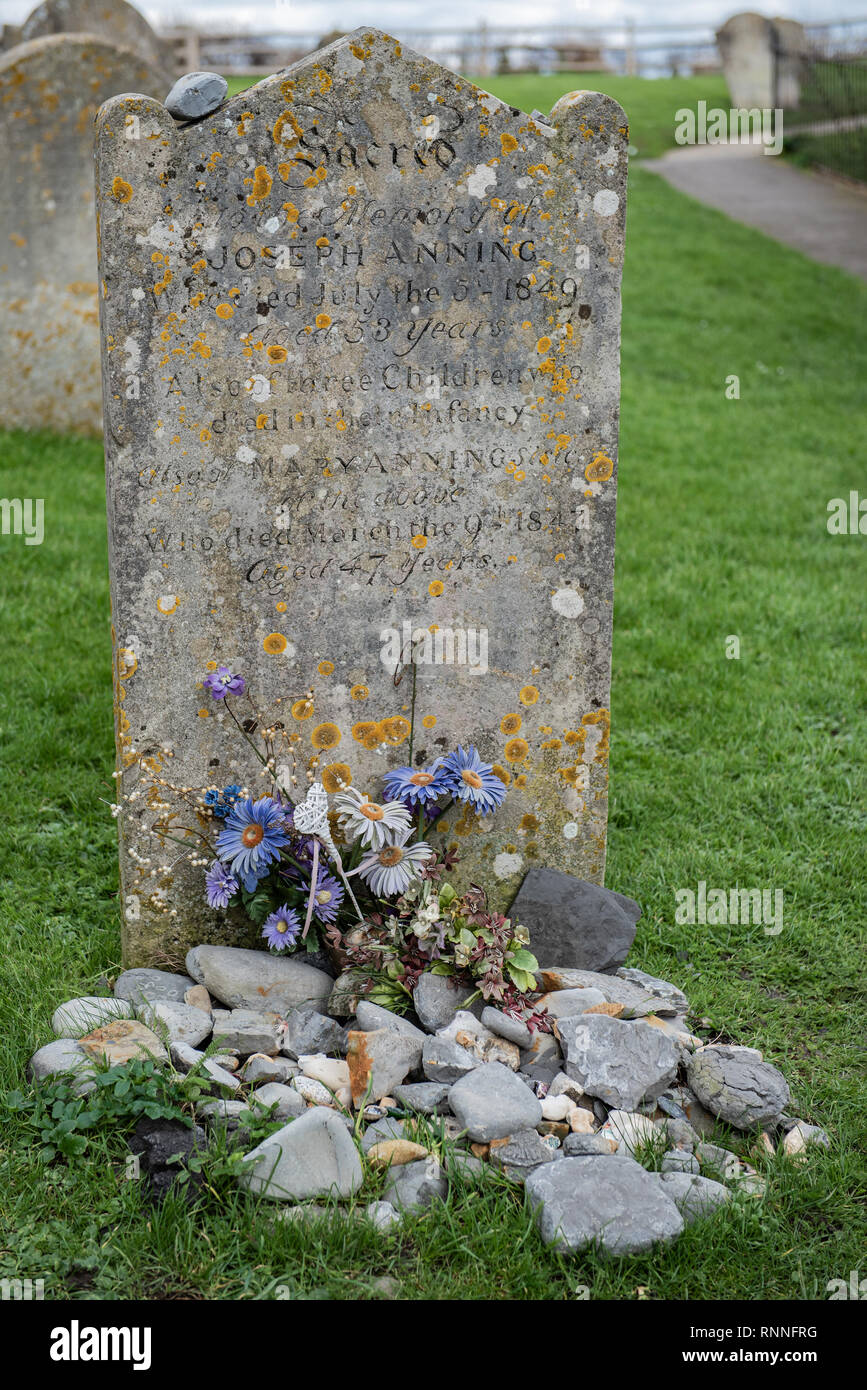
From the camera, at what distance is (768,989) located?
3980 mm

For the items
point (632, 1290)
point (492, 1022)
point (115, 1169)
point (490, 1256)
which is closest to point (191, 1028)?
point (115, 1169)

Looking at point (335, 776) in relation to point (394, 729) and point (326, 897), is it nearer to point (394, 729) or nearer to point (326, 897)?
point (394, 729)

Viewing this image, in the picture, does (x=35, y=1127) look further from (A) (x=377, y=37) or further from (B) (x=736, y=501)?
(B) (x=736, y=501)

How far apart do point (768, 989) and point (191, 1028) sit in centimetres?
178

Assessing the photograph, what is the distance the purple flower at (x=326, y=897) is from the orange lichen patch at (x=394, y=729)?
45 centimetres

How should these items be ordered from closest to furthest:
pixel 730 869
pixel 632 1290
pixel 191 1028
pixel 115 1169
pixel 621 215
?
pixel 632 1290
pixel 115 1169
pixel 191 1028
pixel 621 215
pixel 730 869

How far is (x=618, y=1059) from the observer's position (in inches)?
130

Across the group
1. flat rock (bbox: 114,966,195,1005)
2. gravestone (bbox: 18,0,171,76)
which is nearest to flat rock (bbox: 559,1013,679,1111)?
flat rock (bbox: 114,966,195,1005)

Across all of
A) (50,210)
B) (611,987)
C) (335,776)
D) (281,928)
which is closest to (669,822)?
(611,987)

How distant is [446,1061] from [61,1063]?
0.97 m

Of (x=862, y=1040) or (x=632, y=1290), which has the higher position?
(x=862, y=1040)

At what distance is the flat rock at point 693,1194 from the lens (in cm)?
293

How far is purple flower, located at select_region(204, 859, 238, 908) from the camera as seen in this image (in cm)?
367

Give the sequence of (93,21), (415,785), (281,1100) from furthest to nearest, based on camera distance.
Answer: (93,21)
(415,785)
(281,1100)
